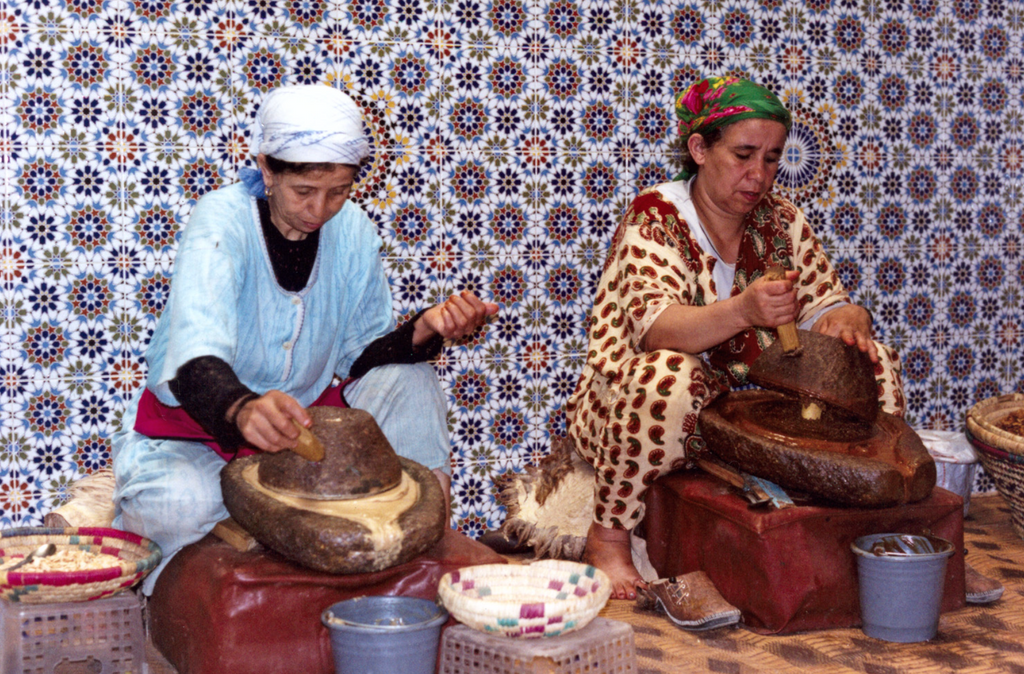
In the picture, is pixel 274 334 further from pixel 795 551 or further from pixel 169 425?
pixel 795 551

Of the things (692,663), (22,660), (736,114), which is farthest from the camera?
(736,114)

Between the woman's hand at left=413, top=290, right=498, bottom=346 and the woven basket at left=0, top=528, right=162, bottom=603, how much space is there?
94 centimetres

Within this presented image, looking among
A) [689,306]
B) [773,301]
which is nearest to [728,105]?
[689,306]

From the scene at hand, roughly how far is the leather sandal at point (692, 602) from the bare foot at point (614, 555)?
0.16m

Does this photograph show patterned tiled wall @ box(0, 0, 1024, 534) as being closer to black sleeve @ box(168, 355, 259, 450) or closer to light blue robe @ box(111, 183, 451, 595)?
light blue robe @ box(111, 183, 451, 595)

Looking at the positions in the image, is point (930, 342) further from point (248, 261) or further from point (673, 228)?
point (248, 261)

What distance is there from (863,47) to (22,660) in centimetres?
390

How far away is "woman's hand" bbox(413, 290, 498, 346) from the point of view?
2.88 meters

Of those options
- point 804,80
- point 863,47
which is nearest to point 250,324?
point 804,80

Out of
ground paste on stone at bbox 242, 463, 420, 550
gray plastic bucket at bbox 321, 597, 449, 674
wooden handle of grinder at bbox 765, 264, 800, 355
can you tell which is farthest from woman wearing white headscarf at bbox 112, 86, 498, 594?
wooden handle of grinder at bbox 765, 264, 800, 355

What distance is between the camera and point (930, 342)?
15.3ft

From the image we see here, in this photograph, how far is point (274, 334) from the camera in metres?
2.95

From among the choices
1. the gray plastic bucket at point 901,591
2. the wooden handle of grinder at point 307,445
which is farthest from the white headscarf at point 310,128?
the gray plastic bucket at point 901,591

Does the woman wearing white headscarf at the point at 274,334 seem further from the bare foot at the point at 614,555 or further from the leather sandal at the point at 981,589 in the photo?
the leather sandal at the point at 981,589
